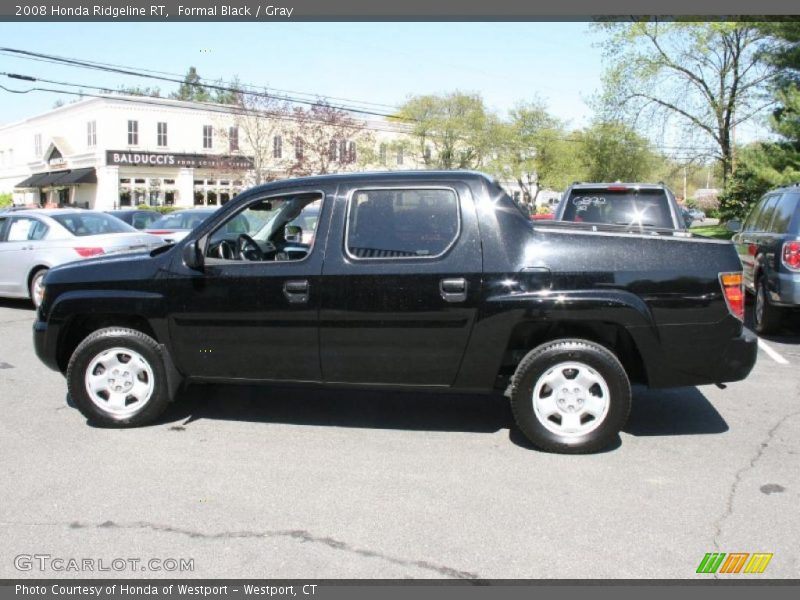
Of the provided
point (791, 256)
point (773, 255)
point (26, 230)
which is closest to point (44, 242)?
point (26, 230)

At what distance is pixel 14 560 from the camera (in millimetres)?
3482

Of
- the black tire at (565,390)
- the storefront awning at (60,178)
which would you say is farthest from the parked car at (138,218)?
the storefront awning at (60,178)

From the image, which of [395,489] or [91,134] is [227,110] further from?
[395,489]

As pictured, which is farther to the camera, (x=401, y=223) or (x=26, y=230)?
(x=26, y=230)

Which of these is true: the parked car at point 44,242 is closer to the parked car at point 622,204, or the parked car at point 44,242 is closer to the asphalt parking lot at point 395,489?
the asphalt parking lot at point 395,489

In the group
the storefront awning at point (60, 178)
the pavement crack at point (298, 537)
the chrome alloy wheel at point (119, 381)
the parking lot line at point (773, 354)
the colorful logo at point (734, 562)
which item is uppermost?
the storefront awning at point (60, 178)

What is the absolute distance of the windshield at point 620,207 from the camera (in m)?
8.64

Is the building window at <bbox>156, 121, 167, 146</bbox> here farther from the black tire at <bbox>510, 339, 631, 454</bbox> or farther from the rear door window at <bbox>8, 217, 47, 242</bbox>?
the black tire at <bbox>510, 339, 631, 454</bbox>

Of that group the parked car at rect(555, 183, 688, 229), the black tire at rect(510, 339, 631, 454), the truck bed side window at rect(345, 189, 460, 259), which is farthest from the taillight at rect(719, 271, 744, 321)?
the parked car at rect(555, 183, 688, 229)

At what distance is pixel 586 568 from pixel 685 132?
101 ft

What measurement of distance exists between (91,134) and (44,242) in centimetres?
4081

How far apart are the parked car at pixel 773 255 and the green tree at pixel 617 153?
2309cm

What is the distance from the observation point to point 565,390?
482 centimetres

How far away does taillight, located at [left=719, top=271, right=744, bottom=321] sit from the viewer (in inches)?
186
